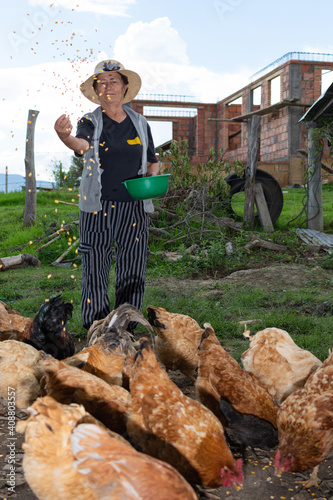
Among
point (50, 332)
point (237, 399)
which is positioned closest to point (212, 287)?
point (50, 332)

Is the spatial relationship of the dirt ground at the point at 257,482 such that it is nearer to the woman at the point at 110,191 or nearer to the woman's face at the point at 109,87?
the woman at the point at 110,191

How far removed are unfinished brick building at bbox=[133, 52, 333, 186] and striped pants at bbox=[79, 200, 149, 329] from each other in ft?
38.6

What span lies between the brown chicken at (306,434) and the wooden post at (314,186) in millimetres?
8087

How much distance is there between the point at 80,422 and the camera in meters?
1.67

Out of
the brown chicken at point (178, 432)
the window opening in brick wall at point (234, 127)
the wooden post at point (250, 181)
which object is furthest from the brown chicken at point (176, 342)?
the window opening in brick wall at point (234, 127)

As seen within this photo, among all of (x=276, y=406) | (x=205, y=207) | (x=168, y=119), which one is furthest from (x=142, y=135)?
(x=168, y=119)

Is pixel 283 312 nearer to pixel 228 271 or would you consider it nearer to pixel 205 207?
pixel 228 271

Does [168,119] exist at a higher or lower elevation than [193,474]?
higher

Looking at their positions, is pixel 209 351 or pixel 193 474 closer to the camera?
pixel 193 474

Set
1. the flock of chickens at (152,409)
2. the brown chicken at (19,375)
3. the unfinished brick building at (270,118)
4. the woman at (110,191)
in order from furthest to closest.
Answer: the unfinished brick building at (270,118) < the woman at (110,191) < the brown chicken at (19,375) < the flock of chickens at (152,409)

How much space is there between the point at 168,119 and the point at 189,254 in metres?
19.0

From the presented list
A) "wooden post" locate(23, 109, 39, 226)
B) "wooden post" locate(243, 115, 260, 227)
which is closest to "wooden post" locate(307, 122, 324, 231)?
"wooden post" locate(243, 115, 260, 227)

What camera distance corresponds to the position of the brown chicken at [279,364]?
8.35ft

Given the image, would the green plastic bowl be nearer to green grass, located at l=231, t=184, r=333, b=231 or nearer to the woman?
the woman
